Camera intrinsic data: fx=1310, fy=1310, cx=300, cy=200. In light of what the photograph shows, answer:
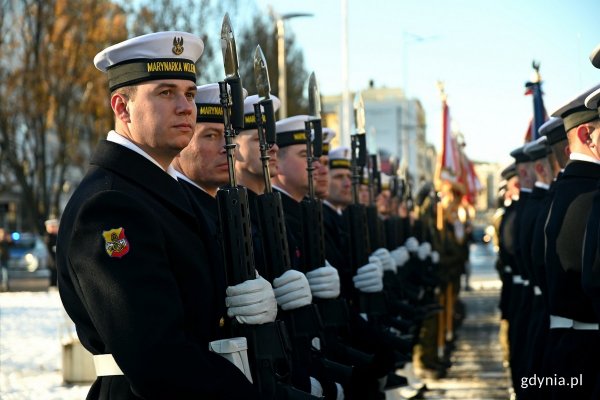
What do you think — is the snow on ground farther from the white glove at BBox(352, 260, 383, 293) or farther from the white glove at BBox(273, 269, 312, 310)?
the white glove at BBox(273, 269, 312, 310)

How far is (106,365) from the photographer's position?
3838 millimetres

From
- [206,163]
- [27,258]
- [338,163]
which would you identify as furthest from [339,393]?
[27,258]

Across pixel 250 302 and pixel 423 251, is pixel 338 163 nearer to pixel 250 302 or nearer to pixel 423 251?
pixel 423 251

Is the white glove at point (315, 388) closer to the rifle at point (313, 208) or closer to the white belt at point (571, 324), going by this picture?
the rifle at point (313, 208)

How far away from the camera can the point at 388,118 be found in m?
100

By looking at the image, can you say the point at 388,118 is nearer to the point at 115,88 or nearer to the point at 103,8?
the point at 103,8

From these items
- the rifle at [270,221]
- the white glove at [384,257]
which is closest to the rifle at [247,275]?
the rifle at [270,221]

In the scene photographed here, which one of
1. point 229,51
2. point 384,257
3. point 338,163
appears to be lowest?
point 384,257

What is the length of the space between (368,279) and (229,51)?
2.75 metres

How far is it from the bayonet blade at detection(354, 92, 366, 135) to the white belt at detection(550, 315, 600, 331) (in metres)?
2.11

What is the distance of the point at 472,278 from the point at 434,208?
17.7 m

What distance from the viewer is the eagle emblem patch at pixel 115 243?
3.66 metres

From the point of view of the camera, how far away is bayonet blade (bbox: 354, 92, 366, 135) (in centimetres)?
767

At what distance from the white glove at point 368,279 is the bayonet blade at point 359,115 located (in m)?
0.92
